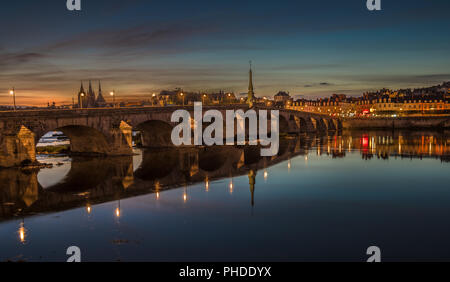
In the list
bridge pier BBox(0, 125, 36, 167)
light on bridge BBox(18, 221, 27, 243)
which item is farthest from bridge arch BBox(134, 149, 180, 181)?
light on bridge BBox(18, 221, 27, 243)

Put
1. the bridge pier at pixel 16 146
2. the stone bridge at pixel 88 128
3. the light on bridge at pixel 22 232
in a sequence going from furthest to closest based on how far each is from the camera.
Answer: the stone bridge at pixel 88 128, the bridge pier at pixel 16 146, the light on bridge at pixel 22 232

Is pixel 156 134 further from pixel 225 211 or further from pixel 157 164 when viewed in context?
pixel 225 211

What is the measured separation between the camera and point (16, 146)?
122ft

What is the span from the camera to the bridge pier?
36.4 m

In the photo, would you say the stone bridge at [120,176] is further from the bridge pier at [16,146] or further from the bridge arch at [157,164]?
the bridge pier at [16,146]

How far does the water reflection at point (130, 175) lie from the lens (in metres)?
26.6

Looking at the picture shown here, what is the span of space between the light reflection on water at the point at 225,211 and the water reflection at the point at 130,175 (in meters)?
0.11

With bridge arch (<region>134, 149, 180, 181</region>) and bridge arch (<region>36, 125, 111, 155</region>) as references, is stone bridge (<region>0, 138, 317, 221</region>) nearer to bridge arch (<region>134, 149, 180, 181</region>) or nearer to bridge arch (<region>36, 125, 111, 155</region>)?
bridge arch (<region>134, 149, 180, 181</region>)

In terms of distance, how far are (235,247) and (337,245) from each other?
4.46 metres

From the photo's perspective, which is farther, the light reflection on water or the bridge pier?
the bridge pier

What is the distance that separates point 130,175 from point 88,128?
1319 cm

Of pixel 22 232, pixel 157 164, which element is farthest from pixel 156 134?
pixel 22 232

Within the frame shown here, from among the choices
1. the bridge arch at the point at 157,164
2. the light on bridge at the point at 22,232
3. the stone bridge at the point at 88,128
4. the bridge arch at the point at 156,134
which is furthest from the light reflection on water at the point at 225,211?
the bridge arch at the point at 156,134
